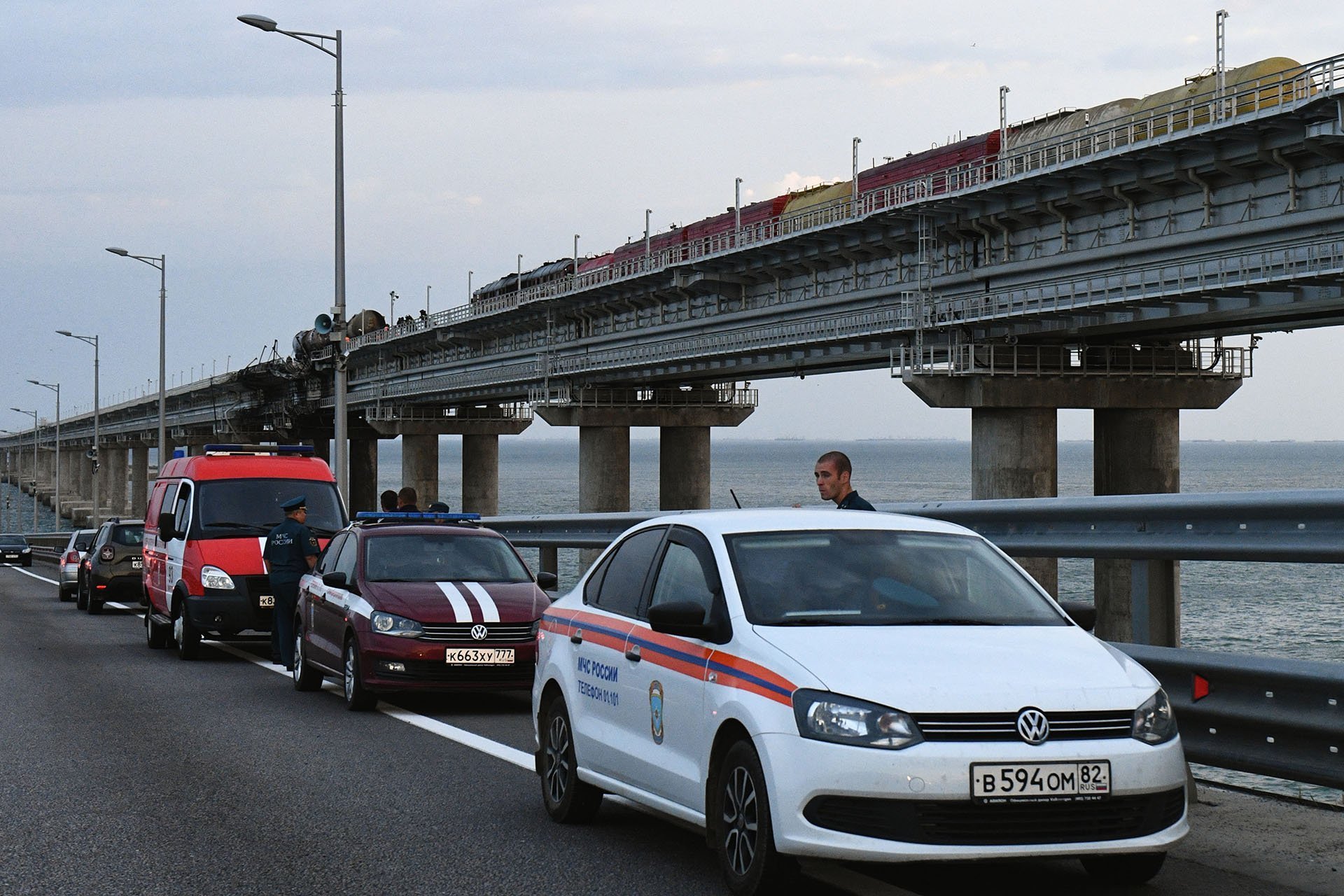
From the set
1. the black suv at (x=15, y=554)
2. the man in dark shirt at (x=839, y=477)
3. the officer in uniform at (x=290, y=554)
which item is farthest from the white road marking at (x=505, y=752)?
the black suv at (x=15, y=554)

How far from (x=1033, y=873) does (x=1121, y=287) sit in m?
31.7

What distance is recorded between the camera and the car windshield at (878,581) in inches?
258

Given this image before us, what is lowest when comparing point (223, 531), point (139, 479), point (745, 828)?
point (139, 479)

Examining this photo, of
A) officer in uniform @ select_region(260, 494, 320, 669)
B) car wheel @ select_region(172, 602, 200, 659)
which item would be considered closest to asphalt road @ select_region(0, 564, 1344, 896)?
officer in uniform @ select_region(260, 494, 320, 669)

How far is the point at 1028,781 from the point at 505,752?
17.4ft

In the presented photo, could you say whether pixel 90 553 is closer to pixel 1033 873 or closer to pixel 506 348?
pixel 1033 873

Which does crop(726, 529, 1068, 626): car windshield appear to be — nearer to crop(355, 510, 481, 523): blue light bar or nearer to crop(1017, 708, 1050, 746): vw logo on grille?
crop(1017, 708, 1050, 746): vw logo on grille

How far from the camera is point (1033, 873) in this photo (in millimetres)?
6605

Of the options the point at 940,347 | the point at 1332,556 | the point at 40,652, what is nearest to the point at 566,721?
the point at 1332,556

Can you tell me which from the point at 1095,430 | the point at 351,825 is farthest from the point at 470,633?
the point at 1095,430

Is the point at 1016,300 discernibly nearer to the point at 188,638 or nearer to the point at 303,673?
the point at 188,638

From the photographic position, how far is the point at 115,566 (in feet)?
95.4

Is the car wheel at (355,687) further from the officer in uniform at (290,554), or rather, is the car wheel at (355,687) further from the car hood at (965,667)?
the car hood at (965,667)

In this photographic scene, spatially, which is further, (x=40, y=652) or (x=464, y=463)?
(x=464, y=463)
